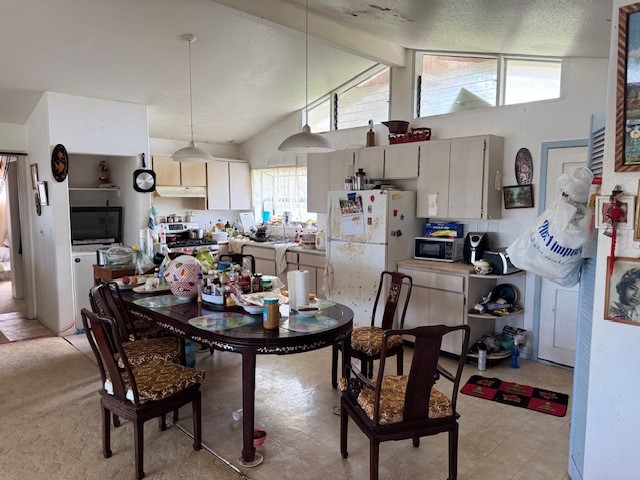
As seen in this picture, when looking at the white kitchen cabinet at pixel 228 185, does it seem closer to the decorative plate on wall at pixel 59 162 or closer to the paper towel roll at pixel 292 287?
the decorative plate on wall at pixel 59 162

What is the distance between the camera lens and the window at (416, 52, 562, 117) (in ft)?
13.2

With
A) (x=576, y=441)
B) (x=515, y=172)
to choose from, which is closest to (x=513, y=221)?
(x=515, y=172)

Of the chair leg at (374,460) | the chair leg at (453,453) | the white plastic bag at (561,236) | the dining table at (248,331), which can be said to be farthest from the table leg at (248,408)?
the white plastic bag at (561,236)

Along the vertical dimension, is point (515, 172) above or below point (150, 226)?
above

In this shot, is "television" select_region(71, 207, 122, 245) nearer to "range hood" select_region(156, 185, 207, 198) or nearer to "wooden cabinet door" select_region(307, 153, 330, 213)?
"range hood" select_region(156, 185, 207, 198)

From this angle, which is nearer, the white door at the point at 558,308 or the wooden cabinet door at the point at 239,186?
the white door at the point at 558,308

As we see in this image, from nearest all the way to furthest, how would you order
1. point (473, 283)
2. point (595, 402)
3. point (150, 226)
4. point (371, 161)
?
1. point (595, 402)
2. point (473, 283)
3. point (371, 161)
4. point (150, 226)

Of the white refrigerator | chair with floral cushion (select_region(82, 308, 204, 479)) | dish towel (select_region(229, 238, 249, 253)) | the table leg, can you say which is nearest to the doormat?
the white refrigerator

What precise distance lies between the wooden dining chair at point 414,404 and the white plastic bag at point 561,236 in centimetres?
47

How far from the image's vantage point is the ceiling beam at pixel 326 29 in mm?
3377

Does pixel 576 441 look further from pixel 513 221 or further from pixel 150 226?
pixel 150 226

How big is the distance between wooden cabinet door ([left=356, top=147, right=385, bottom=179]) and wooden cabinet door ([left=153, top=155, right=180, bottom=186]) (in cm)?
280

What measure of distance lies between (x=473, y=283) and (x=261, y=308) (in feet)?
6.86

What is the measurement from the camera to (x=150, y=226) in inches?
205
